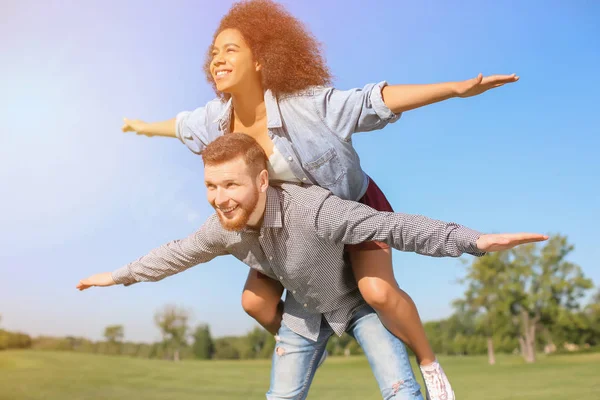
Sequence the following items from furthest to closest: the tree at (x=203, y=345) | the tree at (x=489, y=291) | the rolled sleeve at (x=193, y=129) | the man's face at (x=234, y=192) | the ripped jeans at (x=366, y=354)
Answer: the tree at (x=489, y=291), the tree at (x=203, y=345), the rolled sleeve at (x=193, y=129), the ripped jeans at (x=366, y=354), the man's face at (x=234, y=192)

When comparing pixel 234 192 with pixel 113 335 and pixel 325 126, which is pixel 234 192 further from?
pixel 113 335

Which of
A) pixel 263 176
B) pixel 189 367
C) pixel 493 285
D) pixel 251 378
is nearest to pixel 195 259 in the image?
pixel 263 176

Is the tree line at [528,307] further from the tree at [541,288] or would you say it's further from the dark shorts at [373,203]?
the dark shorts at [373,203]

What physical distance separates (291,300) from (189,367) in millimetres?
8729

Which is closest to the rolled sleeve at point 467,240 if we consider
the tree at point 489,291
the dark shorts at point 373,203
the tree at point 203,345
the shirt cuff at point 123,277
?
the dark shorts at point 373,203

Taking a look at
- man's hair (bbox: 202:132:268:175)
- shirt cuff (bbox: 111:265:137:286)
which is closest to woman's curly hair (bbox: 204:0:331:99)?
man's hair (bbox: 202:132:268:175)

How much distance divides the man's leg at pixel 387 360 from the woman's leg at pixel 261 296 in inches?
15.6

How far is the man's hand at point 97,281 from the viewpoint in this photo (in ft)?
8.66

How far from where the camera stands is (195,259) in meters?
2.43

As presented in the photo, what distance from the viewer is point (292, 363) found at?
104 inches

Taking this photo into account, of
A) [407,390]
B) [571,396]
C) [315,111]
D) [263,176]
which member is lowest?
[571,396]

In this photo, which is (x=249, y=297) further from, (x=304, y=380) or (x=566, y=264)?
(x=566, y=264)

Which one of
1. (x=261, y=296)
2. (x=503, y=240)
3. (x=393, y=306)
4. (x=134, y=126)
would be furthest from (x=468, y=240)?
(x=134, y=126)

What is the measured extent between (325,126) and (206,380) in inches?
317
